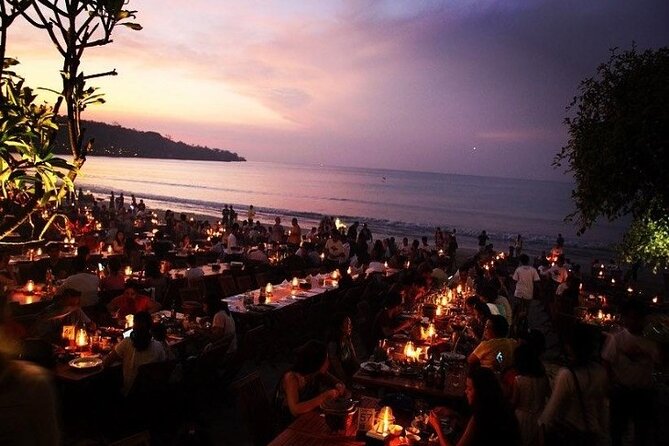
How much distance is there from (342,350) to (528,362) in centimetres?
232

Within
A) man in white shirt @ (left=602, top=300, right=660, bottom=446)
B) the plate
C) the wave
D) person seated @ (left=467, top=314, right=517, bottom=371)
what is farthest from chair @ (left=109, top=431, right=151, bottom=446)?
the wave

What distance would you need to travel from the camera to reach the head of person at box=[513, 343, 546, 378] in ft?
14.9

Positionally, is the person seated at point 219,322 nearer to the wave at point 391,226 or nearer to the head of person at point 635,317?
the head of person at point 635,317

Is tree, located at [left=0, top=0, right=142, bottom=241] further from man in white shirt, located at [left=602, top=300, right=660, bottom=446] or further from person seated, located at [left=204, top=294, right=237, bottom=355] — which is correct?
man in white shirt, located at [left=602, top=300, right=660, bottom=446]

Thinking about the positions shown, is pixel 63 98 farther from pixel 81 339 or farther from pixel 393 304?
pixel 393 304

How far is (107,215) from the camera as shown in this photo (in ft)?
72.2

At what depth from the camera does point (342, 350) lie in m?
6.25

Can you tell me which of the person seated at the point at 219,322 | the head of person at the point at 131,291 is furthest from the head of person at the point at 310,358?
the head of person at the point at 131,291

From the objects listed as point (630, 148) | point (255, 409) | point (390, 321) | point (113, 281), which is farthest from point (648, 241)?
point (113, 281)

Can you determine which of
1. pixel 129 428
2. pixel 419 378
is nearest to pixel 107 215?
pixel 129 428

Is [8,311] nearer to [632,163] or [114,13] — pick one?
[114,13]

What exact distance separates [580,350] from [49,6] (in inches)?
180

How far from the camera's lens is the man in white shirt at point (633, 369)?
5.86 m

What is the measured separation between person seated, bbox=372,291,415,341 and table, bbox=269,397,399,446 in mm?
3111
